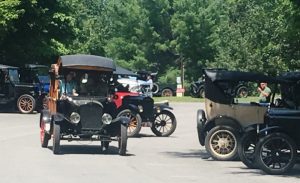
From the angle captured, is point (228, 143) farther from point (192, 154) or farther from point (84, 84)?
point (84, 84)

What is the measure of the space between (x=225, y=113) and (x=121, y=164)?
3.07 meters

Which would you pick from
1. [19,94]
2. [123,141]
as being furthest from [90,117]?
[19,94]

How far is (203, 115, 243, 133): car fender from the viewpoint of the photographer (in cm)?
1662

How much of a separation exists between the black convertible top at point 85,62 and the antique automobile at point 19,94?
15.1 metres

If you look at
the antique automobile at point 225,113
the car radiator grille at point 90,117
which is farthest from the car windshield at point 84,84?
the antique automobile at point 225,113

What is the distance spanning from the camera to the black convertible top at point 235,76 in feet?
53.9

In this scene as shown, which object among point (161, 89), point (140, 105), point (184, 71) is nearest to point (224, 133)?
point (140, 105)

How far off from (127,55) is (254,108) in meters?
54.9

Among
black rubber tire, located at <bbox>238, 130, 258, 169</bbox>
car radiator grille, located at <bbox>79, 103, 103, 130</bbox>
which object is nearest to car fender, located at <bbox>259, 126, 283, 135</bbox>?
black rubber tire, located at <bbox>238, 130, 258, 169</bbox>

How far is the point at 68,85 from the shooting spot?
720 inches

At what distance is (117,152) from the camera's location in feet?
58.4

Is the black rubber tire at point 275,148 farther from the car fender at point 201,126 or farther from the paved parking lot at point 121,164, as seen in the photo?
the car fender at point 201,126

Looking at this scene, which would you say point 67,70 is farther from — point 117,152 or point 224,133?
point 224,133

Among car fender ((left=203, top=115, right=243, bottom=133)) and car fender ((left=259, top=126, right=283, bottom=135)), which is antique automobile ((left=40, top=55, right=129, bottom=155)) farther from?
car fender ((left=259, top=126, right=283, bottom=135))
